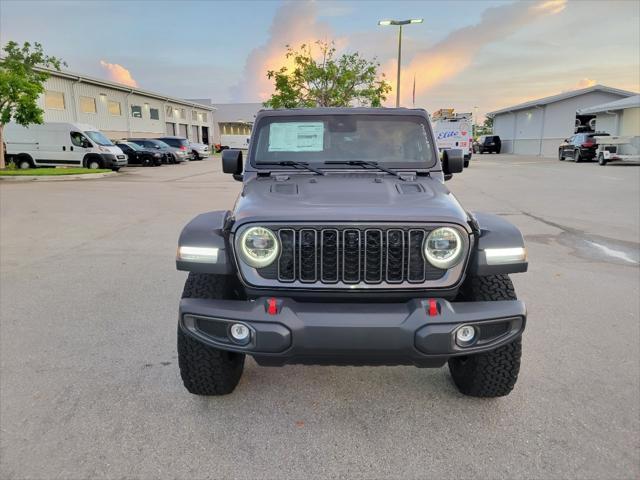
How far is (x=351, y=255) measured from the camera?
255cm

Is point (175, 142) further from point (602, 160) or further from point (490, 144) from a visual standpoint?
point (490, 144)

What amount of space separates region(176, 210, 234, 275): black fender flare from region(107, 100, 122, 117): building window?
37.9 meters

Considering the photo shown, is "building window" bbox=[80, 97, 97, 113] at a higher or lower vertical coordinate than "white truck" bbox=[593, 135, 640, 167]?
higher

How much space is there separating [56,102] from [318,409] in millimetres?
33472

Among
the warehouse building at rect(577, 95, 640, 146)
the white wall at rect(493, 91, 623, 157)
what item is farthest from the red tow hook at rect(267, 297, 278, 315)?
the white wall at rect(493, 91, 623, 157)

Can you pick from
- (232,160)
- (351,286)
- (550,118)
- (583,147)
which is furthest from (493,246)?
(550,118)

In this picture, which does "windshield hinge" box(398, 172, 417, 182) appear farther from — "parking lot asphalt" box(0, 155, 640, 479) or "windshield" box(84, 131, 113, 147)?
"windshield" box(84, 131, 113, 147)

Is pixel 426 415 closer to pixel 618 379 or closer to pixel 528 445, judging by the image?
pixel 528 445

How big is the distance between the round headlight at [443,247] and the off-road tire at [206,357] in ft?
3.70

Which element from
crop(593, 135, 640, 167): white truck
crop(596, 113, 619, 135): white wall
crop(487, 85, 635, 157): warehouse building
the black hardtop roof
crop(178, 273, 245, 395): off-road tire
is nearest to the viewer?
crop(178, 273, 245, 395): off-road tire

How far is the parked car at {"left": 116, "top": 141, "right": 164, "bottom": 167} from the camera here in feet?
94.8

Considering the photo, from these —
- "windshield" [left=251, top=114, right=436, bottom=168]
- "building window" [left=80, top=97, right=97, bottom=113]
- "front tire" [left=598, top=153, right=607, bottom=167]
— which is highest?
"building window" [left=80, top=97, right=97, bottom=113]

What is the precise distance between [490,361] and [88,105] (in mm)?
36776

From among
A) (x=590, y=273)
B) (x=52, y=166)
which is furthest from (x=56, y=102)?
(x=590, y=273)
